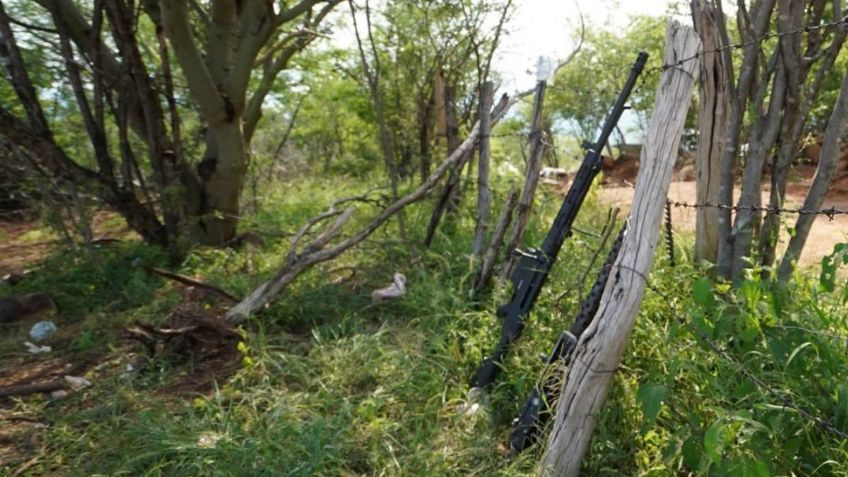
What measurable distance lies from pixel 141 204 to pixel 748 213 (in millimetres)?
4641

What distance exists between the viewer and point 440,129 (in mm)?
5961

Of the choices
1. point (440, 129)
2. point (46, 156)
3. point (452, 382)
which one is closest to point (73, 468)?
point (452, 382)

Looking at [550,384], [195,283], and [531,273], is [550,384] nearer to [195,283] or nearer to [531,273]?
[531,273]

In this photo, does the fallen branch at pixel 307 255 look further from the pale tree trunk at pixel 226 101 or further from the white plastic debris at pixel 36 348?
the pale tree trunk at pixel 226 101

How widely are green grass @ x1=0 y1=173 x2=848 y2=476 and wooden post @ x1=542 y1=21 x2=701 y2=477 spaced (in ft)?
0.56

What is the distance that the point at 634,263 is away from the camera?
1973 millimetres

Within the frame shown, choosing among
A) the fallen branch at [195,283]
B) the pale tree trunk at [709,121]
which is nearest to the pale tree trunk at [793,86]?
the pale tree trunk at [709,121]

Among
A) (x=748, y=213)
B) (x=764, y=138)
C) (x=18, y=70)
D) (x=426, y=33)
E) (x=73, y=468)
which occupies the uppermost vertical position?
(x=426, y=33)

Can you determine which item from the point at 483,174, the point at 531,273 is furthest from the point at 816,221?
the point at 531,273

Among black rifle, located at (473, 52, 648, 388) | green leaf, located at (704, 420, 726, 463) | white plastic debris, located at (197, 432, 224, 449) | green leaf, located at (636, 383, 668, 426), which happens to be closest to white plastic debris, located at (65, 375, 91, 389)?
white plastic debris, located at (197, 432, 224, 449)

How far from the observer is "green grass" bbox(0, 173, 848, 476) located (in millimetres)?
1940

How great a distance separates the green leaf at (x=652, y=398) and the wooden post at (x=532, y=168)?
5.36 feet

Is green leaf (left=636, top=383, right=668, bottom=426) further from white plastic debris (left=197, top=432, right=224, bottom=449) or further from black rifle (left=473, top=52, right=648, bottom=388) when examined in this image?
white plastic debris (left=197, top=432, right=224, bottom=449)

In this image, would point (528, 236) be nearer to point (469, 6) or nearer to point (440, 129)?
point (440, 129)
